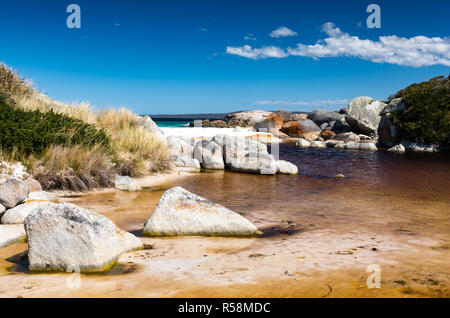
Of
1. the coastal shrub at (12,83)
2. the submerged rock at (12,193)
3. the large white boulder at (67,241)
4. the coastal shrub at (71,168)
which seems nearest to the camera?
the large white boulder at (67,241)

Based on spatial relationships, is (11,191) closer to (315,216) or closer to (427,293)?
(315,216)

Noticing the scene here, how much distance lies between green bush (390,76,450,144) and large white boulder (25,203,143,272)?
1059 inches

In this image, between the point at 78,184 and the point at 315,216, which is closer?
the point at 315,216

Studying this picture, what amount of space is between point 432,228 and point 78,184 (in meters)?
7.67

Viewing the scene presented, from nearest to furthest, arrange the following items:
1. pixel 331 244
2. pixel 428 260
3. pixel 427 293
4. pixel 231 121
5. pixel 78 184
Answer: pixel 427 293 → pixel 428 260 → pixel 331 244 → pixel 78 184 → pixel 231 121

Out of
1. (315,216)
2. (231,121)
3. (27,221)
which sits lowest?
(315,216)

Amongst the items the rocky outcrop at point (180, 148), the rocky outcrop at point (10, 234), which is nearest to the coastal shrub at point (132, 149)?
the rocky outcrop at point (180, 148)

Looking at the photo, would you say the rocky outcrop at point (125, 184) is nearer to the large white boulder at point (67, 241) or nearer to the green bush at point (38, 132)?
the green bush at point (38, 132)

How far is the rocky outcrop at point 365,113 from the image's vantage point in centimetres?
3212

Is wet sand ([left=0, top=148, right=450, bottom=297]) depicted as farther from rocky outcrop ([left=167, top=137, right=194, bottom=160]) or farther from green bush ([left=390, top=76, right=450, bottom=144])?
green bush ([left=390, top=76, right=450, bottom=144])

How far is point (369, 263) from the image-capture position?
403 cm

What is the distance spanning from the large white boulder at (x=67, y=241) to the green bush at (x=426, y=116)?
26.9 metres

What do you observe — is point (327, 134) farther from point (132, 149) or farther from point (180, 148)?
point (132, 149)

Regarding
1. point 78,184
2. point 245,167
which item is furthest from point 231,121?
point 78,184
